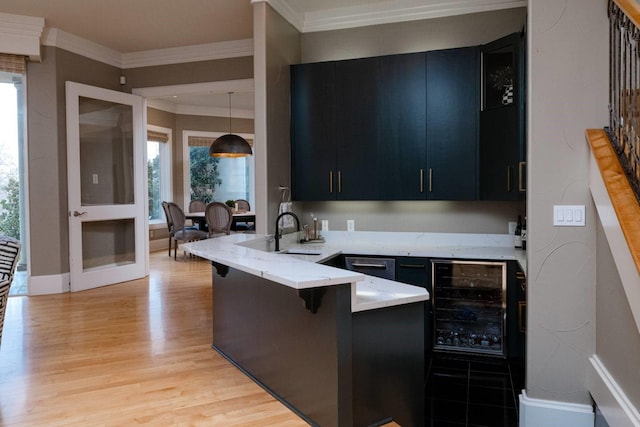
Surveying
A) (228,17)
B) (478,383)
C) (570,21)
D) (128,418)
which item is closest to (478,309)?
(478,383)

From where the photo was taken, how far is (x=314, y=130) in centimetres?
429

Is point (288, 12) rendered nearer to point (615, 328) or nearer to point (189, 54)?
point (189, 54)

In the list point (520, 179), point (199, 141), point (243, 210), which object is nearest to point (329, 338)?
point (520, 179)

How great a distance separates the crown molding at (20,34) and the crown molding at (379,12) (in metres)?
2.75

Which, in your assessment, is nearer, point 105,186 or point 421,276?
point 421,276

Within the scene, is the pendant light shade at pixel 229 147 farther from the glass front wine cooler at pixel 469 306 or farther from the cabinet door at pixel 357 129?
the glass front wine cooler at pixel 469 306

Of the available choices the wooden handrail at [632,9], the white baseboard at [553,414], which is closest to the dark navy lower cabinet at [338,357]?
the white baseboard at [553,414]

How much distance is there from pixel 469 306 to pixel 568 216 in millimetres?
1349

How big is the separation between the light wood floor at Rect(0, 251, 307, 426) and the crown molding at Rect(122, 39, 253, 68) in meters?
2.96

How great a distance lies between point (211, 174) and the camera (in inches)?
390

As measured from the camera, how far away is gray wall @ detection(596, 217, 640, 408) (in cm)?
186

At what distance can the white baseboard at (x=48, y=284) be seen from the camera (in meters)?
5.29

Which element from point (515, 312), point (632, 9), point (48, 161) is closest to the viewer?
point (632, 9)

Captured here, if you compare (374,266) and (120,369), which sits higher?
(374,266)
